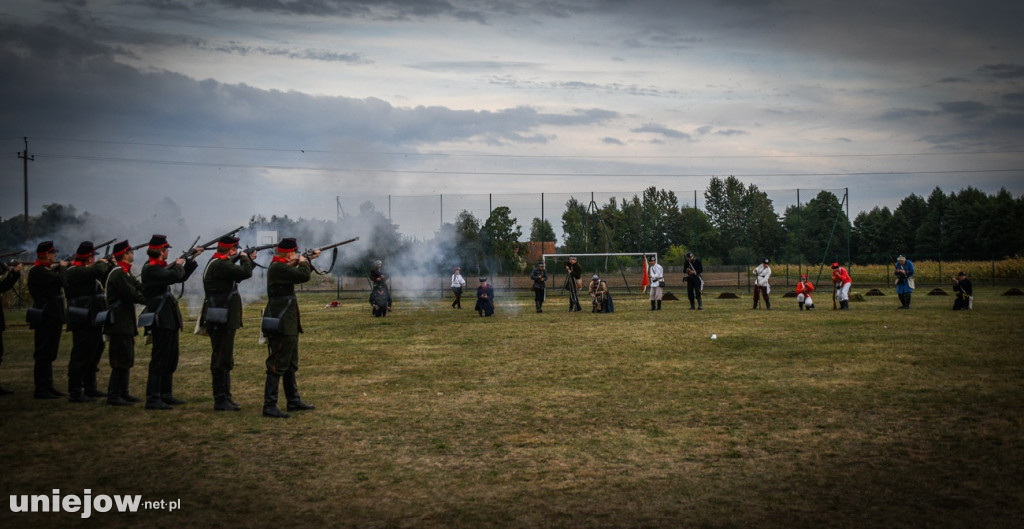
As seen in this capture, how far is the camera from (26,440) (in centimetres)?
846

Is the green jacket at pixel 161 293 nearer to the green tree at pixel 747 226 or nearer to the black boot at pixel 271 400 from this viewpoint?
the black boot at pixel 271 400

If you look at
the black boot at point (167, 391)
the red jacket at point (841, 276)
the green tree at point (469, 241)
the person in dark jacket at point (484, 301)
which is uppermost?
the green tree at point (469, 241)

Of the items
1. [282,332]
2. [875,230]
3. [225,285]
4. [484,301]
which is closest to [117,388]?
[225,285]

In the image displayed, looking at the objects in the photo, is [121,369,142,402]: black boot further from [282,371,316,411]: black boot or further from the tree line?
the tree line

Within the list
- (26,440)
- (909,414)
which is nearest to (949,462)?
(909,414)

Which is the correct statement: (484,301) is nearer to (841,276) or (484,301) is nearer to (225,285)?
→ (841,276)

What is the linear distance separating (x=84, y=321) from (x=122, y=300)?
2.82 ft

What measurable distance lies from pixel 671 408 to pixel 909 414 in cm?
286

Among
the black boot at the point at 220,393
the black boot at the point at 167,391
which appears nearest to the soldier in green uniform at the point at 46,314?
the black boot at the point at 167,391

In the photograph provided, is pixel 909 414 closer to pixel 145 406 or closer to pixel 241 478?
pixel 241 478

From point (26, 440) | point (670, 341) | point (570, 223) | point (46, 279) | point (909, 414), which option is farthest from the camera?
point (570, 223)

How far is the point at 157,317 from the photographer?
1034 cm

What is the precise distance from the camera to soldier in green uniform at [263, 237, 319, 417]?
9625mm

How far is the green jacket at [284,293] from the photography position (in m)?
9.73
